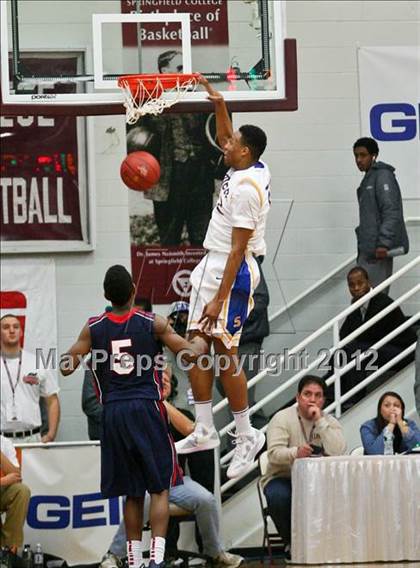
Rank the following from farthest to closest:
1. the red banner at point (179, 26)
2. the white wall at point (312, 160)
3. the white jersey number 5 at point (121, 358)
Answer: the white wall at point (312, 160)
the red banner at point (179, 26)
the white jersey number 5 at point (121, 358)

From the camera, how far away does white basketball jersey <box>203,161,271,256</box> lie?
8219 mm

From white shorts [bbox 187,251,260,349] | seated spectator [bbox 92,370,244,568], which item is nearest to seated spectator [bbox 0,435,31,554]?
seated spectator [bbox 92,370,244,568]

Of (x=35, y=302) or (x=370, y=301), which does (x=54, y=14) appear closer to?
(x=35, y=302)

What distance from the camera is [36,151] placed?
13.2 m

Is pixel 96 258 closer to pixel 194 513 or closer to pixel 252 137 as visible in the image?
pixel 194 513

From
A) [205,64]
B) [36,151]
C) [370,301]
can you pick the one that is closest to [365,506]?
[370,301]

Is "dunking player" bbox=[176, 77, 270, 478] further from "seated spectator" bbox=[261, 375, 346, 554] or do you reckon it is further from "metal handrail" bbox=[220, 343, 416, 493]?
"metal handrail" bbox=[220, 343, 416, 493]

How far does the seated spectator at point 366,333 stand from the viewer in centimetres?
1208

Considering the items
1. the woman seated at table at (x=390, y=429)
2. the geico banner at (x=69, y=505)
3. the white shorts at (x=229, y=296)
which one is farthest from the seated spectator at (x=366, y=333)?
the white shorts at (x=229, y=296)

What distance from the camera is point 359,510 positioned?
10.1 meters

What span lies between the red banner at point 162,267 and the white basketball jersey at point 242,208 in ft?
15.8

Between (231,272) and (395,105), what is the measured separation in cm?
617

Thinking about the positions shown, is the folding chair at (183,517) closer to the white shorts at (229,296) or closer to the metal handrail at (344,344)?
the metal handrail at (344,344)

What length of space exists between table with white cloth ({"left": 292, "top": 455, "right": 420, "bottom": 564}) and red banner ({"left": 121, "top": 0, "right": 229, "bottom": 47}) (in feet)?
11.0
